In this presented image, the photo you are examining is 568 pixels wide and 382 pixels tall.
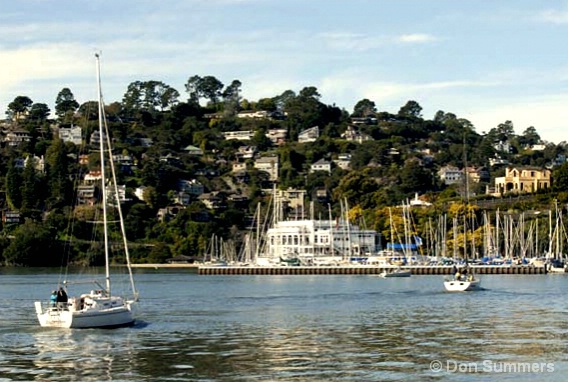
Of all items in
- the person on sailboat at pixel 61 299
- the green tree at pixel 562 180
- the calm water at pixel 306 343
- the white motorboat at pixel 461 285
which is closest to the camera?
the calm water at pixel 306 343

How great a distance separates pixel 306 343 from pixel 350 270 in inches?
3860

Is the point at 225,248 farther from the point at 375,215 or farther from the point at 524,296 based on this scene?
the point at 524,296

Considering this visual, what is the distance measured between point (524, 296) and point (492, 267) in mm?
52996

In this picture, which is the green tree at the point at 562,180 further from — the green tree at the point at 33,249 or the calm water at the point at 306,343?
the calm water at the point at 306,343

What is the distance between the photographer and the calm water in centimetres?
3856

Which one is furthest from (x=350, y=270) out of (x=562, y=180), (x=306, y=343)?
(x=306, y=343)

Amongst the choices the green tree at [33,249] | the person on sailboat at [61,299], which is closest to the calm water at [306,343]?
the person on sailboat at [61,299]

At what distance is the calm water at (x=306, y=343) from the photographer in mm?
38562

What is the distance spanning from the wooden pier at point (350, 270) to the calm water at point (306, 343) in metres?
55.5

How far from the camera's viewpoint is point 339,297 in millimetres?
82125

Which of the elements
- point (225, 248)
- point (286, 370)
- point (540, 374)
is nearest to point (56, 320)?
point (286, 370)

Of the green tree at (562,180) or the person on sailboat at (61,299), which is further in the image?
the green tree at (562,180)

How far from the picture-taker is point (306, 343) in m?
46.8

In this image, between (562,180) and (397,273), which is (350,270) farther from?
(562,180)
